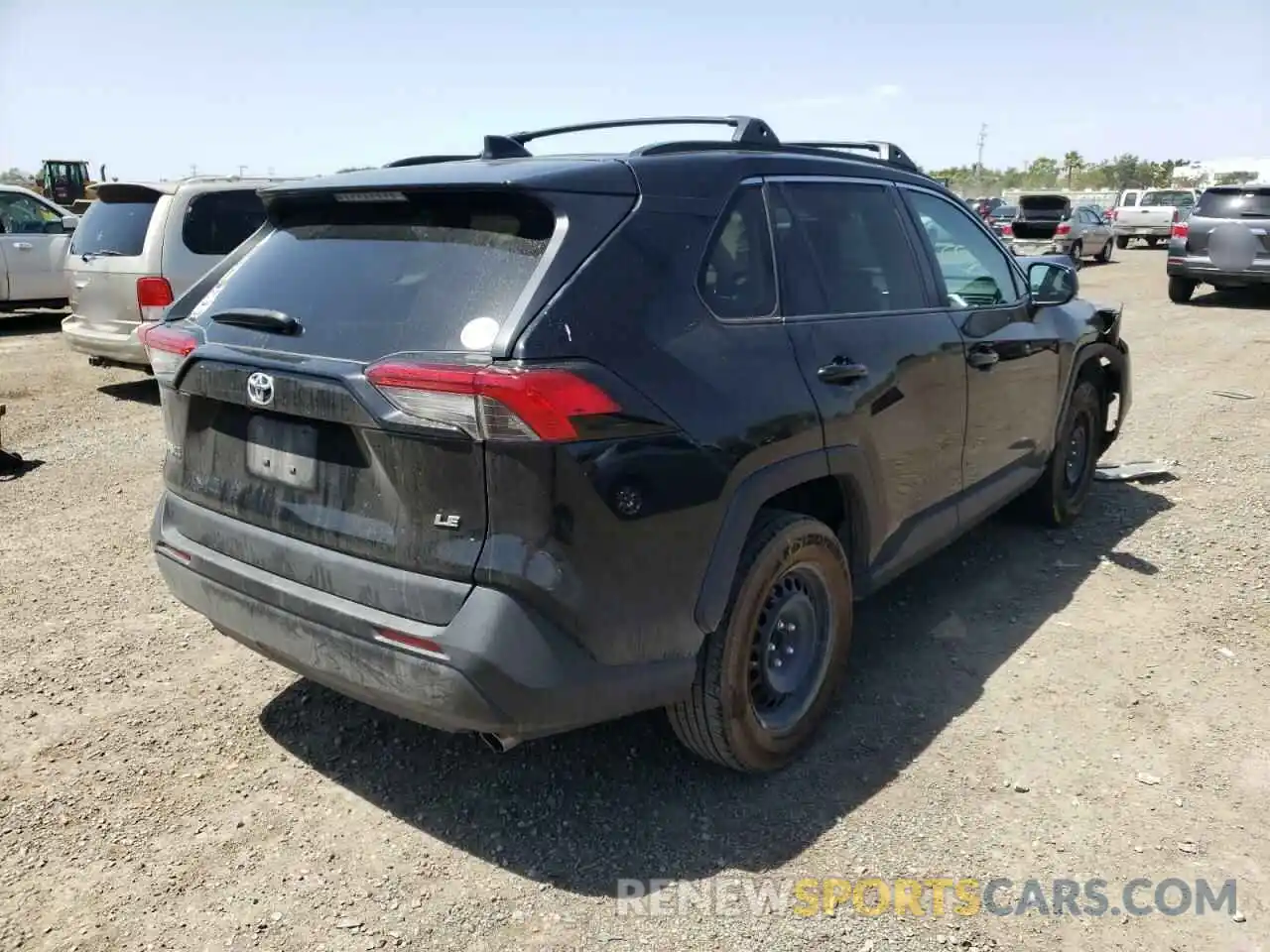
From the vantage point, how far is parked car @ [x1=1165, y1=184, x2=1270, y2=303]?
1423 cm

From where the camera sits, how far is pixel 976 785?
311 centimetres

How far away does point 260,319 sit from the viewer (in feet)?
9.14

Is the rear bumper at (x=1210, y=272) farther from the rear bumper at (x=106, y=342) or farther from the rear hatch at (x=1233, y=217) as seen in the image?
the rear bumper at (x=106, y=342)

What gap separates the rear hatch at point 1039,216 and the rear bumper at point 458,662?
23.5 m

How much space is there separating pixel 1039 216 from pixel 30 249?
2107 centimetres

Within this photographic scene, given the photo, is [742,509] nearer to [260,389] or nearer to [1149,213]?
[260,389]

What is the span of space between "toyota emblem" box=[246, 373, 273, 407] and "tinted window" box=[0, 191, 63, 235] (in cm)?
1208

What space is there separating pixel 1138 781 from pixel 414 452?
2484 mm

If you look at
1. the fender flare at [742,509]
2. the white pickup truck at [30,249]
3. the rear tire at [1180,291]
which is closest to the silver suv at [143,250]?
the white pickup truck at [30,249]

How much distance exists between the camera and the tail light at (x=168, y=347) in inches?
116

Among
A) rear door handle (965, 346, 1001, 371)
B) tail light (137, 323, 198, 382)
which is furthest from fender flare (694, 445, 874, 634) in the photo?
tail light (137, 323, 198, 382)

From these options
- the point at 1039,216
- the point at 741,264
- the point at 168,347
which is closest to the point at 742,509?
the point at 741,264

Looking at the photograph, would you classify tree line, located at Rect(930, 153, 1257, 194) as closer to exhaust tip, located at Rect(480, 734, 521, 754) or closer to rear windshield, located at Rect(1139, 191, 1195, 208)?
rear windshield, located at Rect(1139, 191, 1195, 208)

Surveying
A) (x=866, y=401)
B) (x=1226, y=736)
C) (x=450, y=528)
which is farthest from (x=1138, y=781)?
(x=450, y=528)
